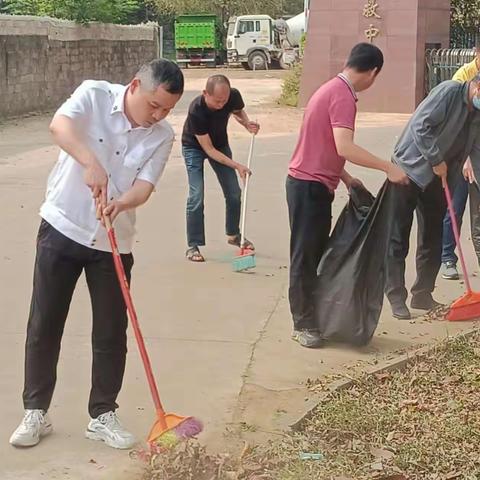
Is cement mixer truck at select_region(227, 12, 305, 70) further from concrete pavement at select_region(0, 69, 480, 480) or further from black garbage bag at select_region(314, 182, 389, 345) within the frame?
black garbage bag at select_region(314, 182, 389, 345)

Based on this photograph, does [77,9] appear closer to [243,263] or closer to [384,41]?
[384,41]

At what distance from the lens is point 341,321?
18.2 feet

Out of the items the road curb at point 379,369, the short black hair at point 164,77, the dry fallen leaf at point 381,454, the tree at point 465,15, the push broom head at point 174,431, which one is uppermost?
the tree at point 465,15

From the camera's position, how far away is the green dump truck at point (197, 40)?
133 feet

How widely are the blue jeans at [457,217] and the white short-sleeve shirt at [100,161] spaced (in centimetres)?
361

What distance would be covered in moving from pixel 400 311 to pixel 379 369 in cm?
128

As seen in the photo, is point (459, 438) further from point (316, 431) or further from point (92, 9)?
point (92, 9)

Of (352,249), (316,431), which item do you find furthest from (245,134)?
(316,431)

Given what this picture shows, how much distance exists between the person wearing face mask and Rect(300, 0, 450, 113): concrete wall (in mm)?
13841

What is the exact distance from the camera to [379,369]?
5066mm

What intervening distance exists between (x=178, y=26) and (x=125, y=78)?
15.4 meters

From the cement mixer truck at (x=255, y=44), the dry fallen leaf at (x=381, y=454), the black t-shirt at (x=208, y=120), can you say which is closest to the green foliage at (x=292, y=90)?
the black t-shirt at (x=208, y=120)

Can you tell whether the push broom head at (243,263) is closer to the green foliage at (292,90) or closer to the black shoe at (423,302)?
the black shoe at (423,302)

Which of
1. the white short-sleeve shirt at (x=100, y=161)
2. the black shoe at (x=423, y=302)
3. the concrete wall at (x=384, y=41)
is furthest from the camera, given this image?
the concrete wall at (x=384, y=41)
